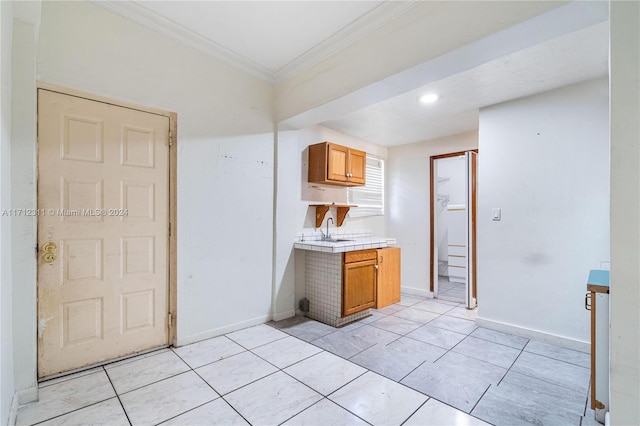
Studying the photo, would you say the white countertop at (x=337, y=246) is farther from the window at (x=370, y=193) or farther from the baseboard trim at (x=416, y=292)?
the baseboard trim at (x=416, y=292)

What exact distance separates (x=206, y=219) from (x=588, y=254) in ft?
11.8

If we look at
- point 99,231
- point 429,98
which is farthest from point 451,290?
point 99,231

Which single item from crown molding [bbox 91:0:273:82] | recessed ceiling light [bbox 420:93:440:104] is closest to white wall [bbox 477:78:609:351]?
recessed ceiling light [bbox 420:93:440:104]

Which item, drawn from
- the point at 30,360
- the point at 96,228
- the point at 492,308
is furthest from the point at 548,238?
the point at 30,360

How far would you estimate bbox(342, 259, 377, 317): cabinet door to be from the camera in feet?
10.4

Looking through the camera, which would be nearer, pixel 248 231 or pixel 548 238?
pixel 548 238

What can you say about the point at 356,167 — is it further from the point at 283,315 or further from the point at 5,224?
the point at 5,224

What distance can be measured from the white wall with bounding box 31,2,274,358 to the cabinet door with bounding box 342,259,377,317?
878 mm

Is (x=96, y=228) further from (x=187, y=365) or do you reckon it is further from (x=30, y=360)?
(x=187, y=365)

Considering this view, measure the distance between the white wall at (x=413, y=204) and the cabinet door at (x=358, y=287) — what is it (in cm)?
142

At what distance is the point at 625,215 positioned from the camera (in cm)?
119

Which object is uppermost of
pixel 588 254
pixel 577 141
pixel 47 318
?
pixel 577 141

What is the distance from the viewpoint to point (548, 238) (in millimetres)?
2869

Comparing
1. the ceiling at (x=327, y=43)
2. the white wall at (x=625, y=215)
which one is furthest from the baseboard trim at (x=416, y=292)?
the white wall at (x=625, y=215)
